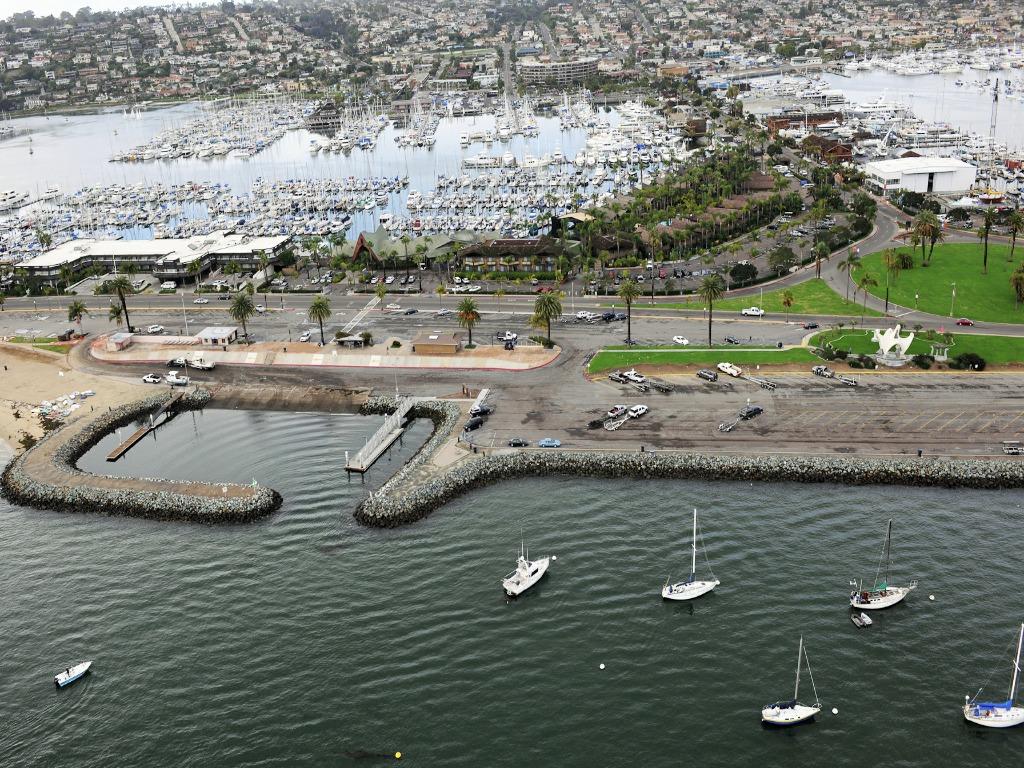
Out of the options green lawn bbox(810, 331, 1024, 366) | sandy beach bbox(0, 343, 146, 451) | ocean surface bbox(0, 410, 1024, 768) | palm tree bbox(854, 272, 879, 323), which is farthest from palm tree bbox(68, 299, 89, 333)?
palm tree bbox(854, 272, 879, 323)

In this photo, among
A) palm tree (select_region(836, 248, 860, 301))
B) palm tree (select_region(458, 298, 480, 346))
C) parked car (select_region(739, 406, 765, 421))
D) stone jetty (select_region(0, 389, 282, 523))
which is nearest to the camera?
stone jetty (select_region(0, 389, 282, 523))

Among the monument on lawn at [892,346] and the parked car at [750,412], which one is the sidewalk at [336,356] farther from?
the monument on lawn at [892,346]

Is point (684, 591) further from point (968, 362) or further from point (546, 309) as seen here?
point (968, 362)

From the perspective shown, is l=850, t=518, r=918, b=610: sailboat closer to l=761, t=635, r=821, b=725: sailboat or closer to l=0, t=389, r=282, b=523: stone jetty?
l=761, t=635, r=821, b=725: sailboat

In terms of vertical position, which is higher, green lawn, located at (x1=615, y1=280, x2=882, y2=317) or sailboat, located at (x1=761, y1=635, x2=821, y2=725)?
green lawn, located at (x1=615, y1=280, x2=882, y2=317)

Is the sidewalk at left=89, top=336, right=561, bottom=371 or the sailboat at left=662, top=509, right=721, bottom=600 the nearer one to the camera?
the sailboat at left=662, top=509, right=721, bottom=600

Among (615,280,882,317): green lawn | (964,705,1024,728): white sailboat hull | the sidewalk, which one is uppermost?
(615,280,882,317): green lawn
